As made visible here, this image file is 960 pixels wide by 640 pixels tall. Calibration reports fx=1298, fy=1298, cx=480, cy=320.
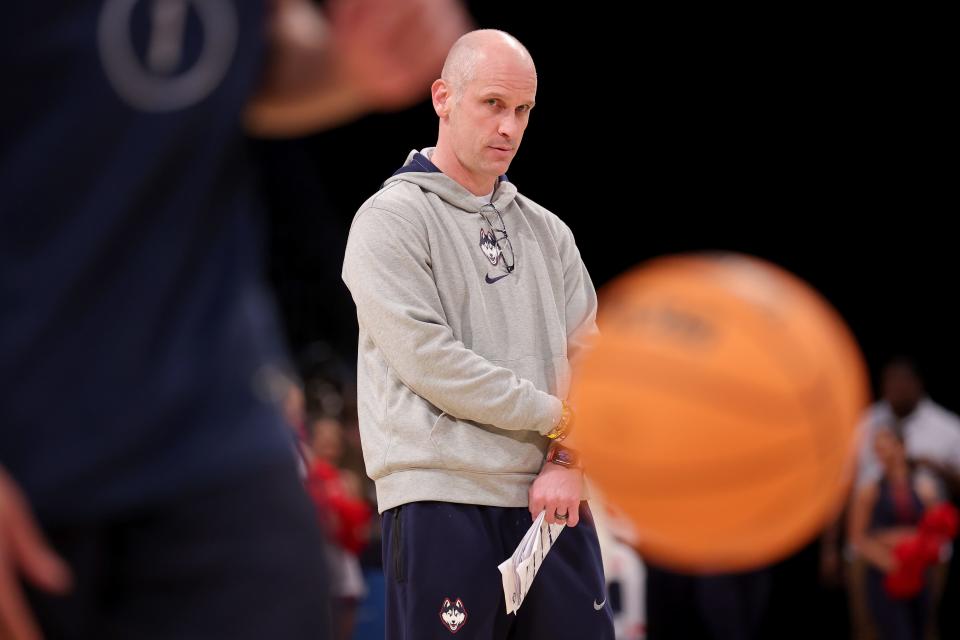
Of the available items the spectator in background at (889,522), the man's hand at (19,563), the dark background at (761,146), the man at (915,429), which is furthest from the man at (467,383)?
the man at (915,429)

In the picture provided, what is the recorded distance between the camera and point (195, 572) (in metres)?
1.54

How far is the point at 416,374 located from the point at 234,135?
157cm

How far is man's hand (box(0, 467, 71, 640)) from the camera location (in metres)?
1.40

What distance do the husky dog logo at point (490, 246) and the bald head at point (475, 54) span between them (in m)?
0.35

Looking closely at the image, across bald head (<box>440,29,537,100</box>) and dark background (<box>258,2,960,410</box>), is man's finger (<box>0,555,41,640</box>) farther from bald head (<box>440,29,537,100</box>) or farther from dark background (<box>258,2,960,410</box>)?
dark background (<box>258,2,960,410</box>)

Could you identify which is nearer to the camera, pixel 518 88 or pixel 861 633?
pixel 518 88

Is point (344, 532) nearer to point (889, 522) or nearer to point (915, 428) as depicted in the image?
point (889, 522)

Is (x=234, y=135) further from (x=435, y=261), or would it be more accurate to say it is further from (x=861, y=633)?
(x=861, y=633)

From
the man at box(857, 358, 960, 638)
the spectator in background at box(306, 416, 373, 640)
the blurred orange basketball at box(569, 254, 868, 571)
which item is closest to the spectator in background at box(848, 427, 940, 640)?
the man at box(857, 358, 960, 638)

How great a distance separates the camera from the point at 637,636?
6.56 metres

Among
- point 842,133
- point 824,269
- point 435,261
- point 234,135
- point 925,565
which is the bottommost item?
point 925,565

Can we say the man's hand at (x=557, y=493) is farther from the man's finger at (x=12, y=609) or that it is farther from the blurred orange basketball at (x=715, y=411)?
the man's finger at (x=12, y=609)

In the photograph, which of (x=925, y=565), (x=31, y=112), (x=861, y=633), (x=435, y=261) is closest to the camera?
(x=31, y=112)

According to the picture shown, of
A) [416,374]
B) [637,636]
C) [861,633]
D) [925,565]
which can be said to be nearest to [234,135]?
[416,374]
